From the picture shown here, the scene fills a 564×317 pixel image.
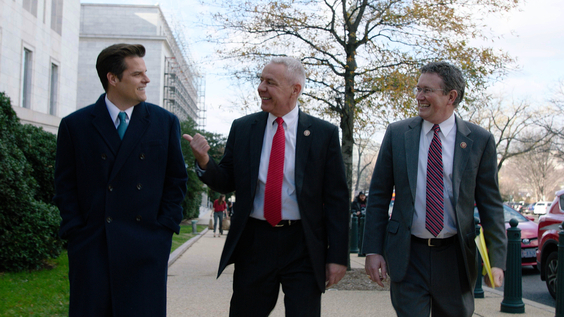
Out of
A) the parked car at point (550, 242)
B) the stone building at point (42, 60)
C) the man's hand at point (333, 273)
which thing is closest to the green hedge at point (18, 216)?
the stone building at point (42, 60)

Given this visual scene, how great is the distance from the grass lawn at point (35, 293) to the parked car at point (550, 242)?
23.9 feet

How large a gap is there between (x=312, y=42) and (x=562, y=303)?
22.6 feet

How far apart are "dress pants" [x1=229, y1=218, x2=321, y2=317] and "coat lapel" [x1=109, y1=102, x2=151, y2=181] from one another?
90 cm

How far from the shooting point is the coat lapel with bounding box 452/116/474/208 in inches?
130

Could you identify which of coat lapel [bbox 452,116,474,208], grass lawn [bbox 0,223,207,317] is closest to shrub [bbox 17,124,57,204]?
grass lawn [bbox 0,223,207,317]

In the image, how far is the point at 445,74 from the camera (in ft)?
11.4

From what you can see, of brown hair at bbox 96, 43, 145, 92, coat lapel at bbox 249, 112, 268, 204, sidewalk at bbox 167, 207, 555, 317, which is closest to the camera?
brown hair at bbox 96, 43, 145, 92

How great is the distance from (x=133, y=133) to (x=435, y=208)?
1.91 meters

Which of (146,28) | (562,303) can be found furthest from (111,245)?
(146,28)

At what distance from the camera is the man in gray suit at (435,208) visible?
328 cm

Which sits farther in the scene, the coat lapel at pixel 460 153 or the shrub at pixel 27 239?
the shrub at pixel 27 239

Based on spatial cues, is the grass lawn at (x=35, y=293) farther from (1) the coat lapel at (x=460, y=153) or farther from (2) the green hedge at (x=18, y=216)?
(1) the coat lapel at (x=460, y=153)

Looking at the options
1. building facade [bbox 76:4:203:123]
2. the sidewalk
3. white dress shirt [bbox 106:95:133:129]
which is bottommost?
the sidewalk

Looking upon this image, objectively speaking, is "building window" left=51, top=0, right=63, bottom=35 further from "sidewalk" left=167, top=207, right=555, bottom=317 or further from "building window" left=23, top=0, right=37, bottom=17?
"sidewalk" left=167, top=207, right=555, bottom=317
